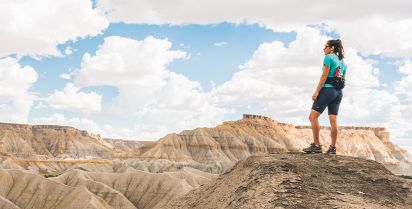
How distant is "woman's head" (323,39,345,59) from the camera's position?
10250mm

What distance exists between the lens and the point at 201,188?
11.4 metres

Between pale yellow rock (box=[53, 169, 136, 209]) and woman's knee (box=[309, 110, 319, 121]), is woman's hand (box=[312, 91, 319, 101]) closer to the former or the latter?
woman's knee (box=[309, 110, 319, 121])

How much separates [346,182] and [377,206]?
0.96 metres

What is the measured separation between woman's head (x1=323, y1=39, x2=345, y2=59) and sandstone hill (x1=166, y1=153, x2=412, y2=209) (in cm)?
204

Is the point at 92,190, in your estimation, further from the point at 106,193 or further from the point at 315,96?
the point at 315,96

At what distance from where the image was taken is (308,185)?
8109 mm

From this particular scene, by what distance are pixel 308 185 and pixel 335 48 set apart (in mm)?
3335

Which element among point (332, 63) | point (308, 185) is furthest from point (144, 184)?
point (308, 185)

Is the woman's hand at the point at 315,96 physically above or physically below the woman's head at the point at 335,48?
below

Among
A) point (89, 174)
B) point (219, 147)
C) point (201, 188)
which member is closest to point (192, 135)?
point (219, 147)

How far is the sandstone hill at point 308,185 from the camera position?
759 cm

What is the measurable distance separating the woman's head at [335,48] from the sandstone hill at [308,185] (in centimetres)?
204

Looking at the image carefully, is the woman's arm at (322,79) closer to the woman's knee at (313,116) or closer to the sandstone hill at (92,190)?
the woman's knee at (313,116)

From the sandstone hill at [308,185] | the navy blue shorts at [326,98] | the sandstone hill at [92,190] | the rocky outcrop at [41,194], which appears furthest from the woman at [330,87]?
the rocky outcrop at [41,194]
